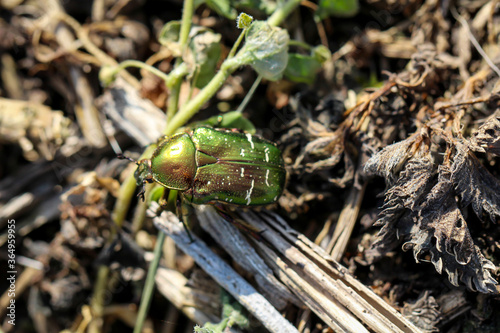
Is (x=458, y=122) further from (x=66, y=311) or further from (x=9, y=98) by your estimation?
(x=9, y=98)

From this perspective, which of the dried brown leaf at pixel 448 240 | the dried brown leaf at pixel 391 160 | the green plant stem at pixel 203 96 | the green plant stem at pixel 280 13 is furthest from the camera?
the green plant stem at pixel 280 13

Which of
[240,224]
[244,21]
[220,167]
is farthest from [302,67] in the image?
[240,224]

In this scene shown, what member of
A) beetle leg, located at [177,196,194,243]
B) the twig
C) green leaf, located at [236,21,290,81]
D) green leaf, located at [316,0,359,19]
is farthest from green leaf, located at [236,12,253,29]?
the twig

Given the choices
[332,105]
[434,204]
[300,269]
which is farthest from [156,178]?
[434,204]

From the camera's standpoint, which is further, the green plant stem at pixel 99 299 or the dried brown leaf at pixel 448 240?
the green plant stem at pixel 99 299

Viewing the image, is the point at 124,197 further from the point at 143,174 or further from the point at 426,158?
the point at 426,158

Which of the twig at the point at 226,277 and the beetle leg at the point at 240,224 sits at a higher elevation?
the beetle leg at the point at 240,224

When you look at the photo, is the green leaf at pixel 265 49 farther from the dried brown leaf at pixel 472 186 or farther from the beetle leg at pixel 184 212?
the dried brown leaf at pixel 472 186

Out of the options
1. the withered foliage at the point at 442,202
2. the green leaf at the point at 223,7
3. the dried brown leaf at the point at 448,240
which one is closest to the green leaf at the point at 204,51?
the green leaf at the point at 223,7
